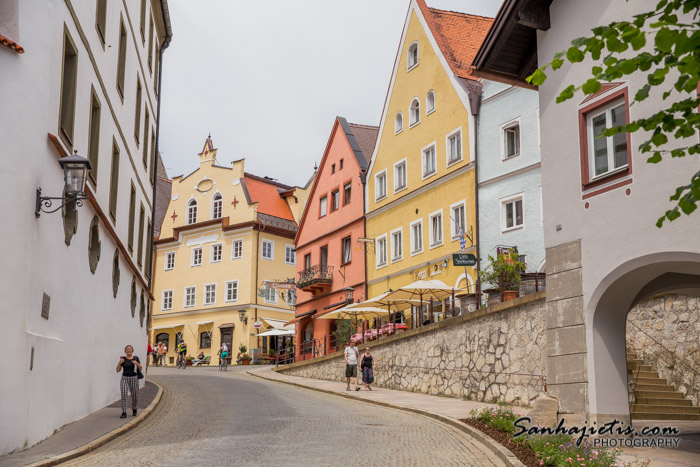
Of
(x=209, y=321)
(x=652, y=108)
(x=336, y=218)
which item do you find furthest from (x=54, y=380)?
Answer: (x=209, y=321)

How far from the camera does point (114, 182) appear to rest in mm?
22625

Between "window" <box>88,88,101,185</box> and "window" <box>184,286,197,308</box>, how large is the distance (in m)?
41.3

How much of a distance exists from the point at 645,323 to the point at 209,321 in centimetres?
4146

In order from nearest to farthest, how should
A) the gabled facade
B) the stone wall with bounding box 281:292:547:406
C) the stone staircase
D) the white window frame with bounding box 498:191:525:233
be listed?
the stone staircase < the stone wall with bounding box 281:292:547:406 < the white window frame with bounding box 498:191:525:233 < the gabled facade

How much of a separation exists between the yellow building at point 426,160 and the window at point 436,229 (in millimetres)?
41

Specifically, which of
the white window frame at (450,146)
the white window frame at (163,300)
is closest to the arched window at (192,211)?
the white window frame at (163,300)

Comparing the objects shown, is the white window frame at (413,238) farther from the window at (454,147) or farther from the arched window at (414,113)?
the arched window at (414,113)

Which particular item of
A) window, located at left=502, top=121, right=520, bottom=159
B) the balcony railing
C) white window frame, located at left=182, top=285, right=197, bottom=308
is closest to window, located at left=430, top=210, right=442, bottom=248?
window, located at left=502, top=121, right=520, bottom=159

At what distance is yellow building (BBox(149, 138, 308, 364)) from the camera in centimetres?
5731

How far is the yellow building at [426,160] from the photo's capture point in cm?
3219

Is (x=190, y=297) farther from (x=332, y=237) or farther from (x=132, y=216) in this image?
(x=132, y=216)

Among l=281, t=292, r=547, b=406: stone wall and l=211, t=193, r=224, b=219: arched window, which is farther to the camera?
l=211, t=193, r=224, b=219: arched window

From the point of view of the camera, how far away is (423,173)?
35031 mm

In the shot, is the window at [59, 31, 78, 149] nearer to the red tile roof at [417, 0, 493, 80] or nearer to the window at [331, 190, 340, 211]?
the red tile roof at [417, 0, 493, 80]
